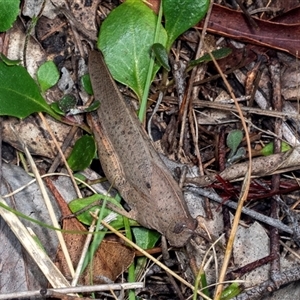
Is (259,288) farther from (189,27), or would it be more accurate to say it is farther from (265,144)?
(189,27)

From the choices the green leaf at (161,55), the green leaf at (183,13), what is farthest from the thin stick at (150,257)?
the green leaf at (183,13)

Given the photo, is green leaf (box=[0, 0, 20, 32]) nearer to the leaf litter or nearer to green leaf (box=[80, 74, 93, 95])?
the leaf litter

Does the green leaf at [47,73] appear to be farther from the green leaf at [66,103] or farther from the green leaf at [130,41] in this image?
the green leaf at [130,41]

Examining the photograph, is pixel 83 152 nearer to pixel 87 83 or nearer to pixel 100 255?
pixel 87 83

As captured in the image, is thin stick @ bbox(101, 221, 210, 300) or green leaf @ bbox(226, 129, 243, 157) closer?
thin stick @ bbox(101, 221, 210, 300)

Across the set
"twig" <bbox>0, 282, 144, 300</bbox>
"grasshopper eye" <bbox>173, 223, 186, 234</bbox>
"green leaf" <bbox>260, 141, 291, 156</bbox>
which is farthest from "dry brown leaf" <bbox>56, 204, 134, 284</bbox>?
"green leaf" <bbox>260, 141, 291, 156</bbox>
